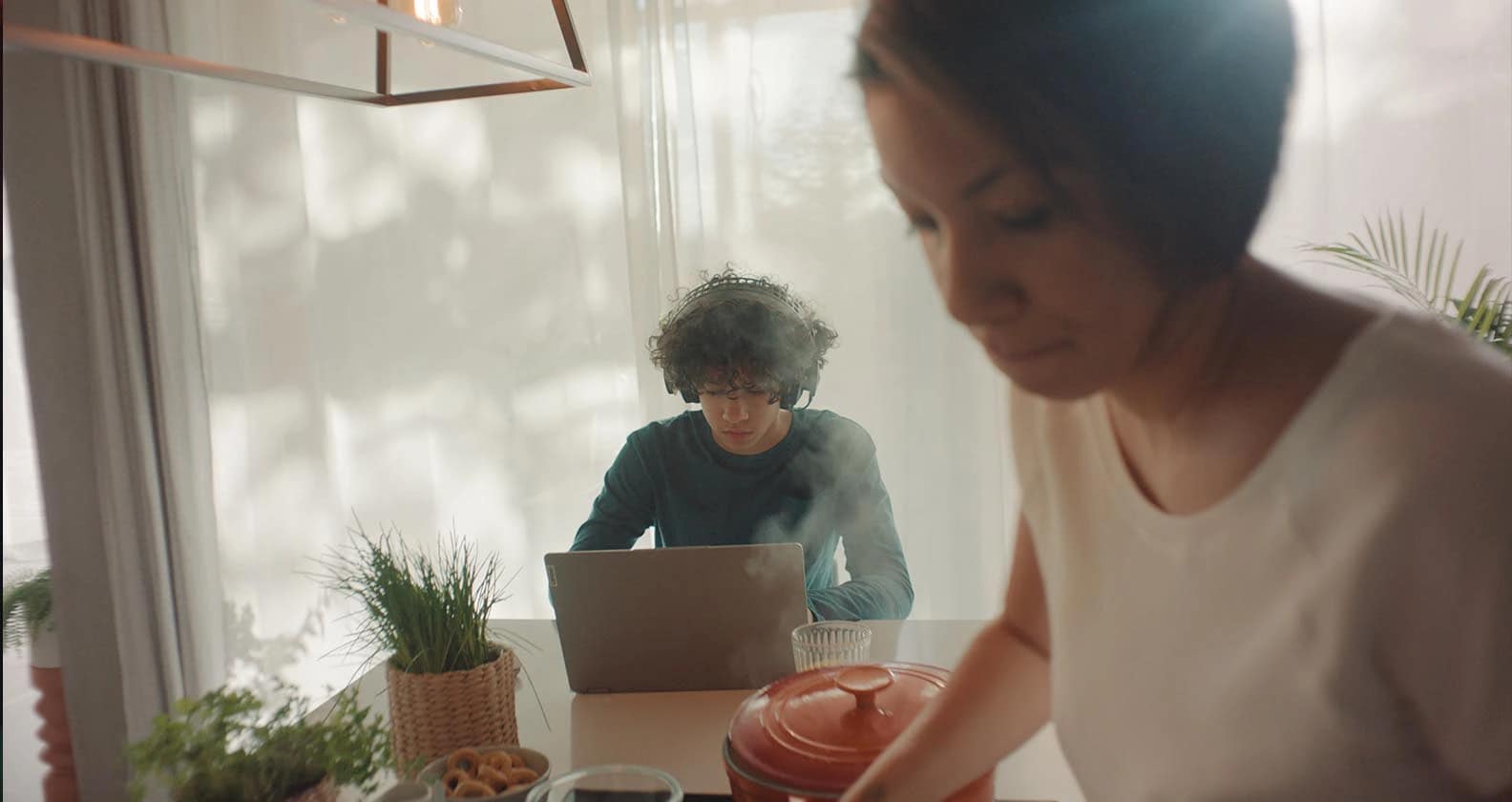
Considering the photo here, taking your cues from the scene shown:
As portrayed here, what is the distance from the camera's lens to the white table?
0.99 meters

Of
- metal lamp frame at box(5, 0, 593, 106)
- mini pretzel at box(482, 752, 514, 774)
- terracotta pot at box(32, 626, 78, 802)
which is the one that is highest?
metal lamp frame at box(5, 0, 593, 106)

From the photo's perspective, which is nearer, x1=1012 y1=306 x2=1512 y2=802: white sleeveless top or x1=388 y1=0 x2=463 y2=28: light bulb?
x1=1012 y1=306 x2=1512 y2=802: white sleeveless top

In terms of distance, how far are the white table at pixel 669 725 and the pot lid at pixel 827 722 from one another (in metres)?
0.21

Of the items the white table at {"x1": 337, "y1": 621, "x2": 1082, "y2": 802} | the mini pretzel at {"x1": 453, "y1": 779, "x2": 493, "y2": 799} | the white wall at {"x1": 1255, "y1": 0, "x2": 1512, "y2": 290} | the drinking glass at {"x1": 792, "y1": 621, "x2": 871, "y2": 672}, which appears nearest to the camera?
the mini pretzel at {"x1": 453, "y1": 779, "x2": 493, "y2": 799}

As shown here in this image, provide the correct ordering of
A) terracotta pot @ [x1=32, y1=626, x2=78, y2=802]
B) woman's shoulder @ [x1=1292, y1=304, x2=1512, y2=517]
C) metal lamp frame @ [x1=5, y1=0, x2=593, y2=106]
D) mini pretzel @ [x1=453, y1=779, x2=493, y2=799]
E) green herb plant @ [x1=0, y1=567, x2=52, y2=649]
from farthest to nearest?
green herb plant @ [x1=0, y1=567, x2=52, y2=649], terracotta pot @ [x1=32, y1=626, x2=78, y2=802], mini pretzel @ [x1=453, y1=779, x2=493, y2=799], metal lamp frame @ [x1=5, y1=0, x2=593, y2=106], woman's shoulder @ [x1=1292, y1=304, x2=1512, y2=517]

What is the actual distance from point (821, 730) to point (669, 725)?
53 cm

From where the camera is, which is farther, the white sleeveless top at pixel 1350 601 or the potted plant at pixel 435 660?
the potted plant at pixel 435 660

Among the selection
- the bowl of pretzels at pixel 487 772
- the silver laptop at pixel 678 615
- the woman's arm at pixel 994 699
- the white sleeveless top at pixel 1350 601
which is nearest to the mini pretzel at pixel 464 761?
the bowl of pretzels at pixel 487 772

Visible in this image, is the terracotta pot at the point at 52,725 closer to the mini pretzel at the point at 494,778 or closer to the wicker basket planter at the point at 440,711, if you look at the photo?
the wicker basket planter at the point at 440,711

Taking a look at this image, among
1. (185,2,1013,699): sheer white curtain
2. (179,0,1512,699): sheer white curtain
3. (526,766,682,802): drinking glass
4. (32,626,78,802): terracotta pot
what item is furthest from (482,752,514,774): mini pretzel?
(185,2,1013,699): sheer white curtain

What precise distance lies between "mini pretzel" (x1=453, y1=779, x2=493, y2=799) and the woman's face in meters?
0.65

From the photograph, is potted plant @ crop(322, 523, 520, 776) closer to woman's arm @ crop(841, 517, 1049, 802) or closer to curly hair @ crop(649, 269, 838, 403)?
woman's arm @ crop(841, 517, 1049, 802)

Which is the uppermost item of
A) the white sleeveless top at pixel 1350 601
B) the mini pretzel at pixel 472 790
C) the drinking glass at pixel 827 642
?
the white sleeveless top at pixel 1350 601

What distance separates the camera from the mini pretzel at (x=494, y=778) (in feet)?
2.96
